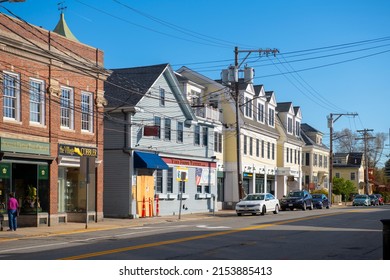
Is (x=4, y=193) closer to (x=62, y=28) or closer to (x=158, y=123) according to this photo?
(x=158, y=123)

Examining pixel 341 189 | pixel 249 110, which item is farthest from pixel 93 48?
pixel 341 189

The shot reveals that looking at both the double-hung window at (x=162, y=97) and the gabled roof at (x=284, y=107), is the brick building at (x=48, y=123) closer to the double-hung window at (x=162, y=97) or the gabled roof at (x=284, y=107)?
the double-hung window at (x=162, y=97)

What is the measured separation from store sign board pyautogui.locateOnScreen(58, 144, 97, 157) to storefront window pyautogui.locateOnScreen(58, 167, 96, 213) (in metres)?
0.91

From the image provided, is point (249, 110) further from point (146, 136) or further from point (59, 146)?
point (59, 146)

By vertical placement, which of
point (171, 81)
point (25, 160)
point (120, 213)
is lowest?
point (120, 213)

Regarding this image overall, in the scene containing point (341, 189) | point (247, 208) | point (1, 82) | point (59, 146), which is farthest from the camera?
point (341, 189)

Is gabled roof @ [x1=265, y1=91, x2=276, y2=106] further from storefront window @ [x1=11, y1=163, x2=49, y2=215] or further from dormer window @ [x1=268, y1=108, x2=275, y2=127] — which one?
storefront window @ [x1=11, y1=163, x2=49, y2=215]

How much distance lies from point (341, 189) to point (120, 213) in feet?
166

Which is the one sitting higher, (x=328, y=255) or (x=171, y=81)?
(x=171, y=81)

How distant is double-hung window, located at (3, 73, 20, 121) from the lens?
83.6 ft

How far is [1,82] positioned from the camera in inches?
984

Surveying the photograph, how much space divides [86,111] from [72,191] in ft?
14.0

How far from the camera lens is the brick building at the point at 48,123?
84.6 feet

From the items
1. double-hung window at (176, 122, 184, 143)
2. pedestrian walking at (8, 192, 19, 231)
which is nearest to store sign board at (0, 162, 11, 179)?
pedestrian walking at (8, 192, 19, 231)
